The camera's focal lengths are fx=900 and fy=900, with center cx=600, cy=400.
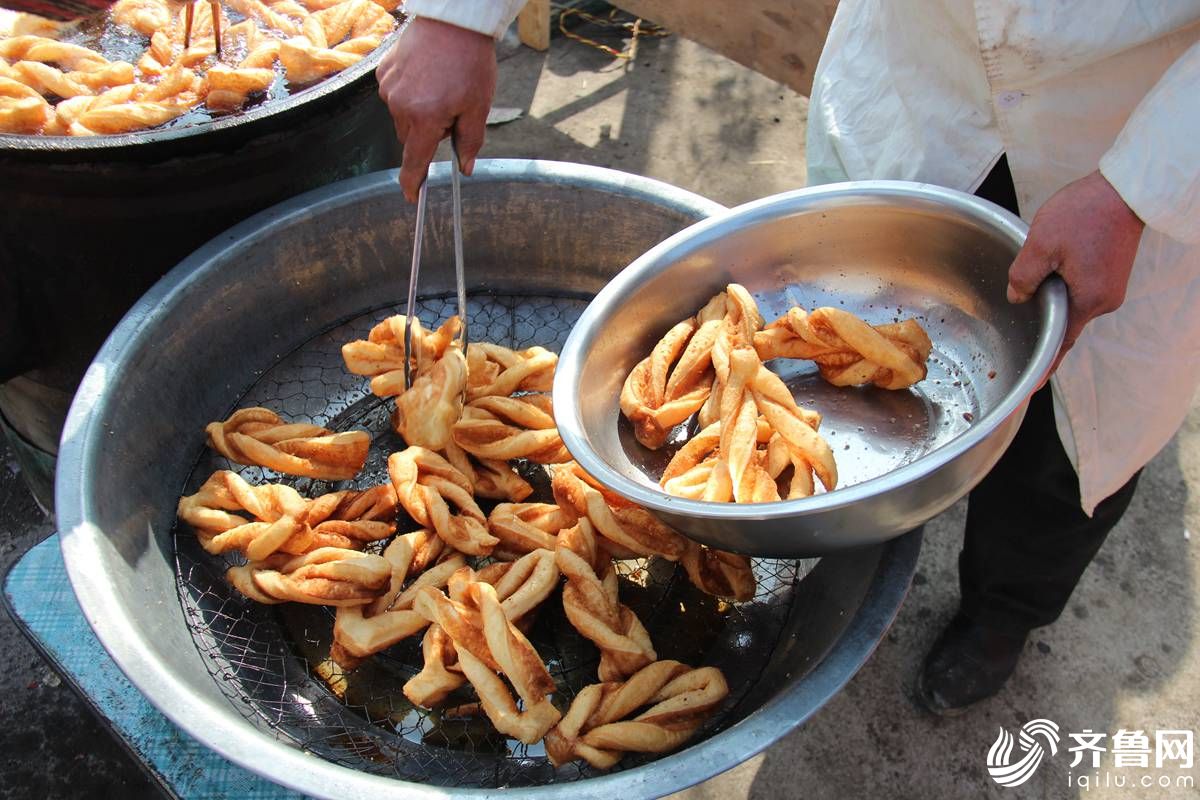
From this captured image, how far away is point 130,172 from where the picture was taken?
7.02ft

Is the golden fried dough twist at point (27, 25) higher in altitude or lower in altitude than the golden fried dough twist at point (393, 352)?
higher

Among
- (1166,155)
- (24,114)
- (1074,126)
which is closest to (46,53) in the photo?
(24,114)

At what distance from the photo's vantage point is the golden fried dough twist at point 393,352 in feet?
7.16

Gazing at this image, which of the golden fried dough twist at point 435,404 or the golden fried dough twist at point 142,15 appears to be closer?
the golden fried dough twist at point 435,404

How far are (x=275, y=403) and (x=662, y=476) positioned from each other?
1.12 meters

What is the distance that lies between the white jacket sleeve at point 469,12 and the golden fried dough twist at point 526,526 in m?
0.99

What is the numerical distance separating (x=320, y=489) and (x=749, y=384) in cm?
108

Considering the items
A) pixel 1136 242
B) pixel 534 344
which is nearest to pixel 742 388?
pixel 1136 242

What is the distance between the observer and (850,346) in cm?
182

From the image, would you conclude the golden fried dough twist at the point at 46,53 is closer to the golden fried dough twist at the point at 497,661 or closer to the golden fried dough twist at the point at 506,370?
the golden fried dough twist at the point at 506,370

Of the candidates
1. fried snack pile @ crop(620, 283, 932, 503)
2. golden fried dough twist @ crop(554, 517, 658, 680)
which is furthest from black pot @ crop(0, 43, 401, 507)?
golden fried dough twist @ crop(554, 517, 658, 680)

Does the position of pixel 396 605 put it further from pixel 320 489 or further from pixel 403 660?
pixel 320 489

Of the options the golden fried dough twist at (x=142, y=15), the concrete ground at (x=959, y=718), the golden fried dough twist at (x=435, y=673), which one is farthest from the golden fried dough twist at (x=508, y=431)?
the golden fried dough twist at (x=142, y=15)

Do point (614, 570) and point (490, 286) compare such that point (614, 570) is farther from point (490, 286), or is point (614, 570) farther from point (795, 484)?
point (490, 286)
